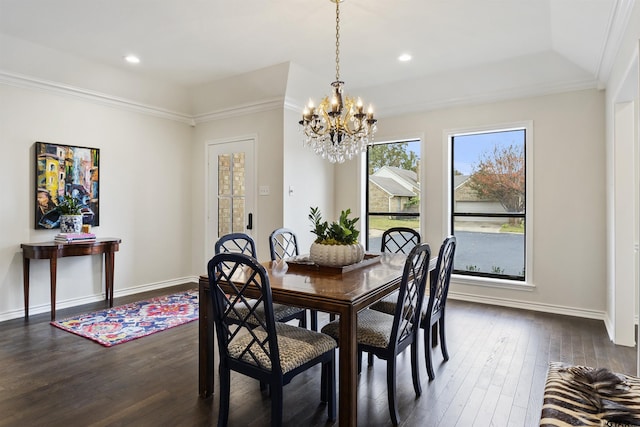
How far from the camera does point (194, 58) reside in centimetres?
419

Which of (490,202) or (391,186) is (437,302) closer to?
(490,202)

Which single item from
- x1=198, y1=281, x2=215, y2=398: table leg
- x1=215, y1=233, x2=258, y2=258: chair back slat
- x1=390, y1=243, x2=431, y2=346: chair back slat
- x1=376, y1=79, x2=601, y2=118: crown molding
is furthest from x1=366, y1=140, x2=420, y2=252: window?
x1=198, y1=281, x2=215, y2=398: table leg

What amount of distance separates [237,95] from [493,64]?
3075 mm

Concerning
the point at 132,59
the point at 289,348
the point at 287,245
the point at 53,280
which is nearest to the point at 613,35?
the point at 287,245

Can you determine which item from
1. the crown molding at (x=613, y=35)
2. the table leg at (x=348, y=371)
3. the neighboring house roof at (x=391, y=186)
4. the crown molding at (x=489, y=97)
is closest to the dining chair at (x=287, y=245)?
the table leg at (x=348, y=371)

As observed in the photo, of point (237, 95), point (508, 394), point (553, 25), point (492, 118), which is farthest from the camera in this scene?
point (237, 95)

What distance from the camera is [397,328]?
2107mm

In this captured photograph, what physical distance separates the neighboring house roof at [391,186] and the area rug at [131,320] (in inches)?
116

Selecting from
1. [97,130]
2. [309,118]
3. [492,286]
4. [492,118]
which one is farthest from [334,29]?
[492,286]

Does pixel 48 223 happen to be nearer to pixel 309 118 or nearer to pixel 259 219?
pixel 259 219

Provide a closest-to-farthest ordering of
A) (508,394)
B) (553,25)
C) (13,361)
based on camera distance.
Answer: (508,394), (13,361), (553,25)

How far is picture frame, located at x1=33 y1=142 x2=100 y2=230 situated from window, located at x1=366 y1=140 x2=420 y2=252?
3560mm

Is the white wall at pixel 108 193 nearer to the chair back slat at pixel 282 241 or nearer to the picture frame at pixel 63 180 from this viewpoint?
the picture frame at pixel 63 180

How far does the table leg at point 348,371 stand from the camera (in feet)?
6.04
